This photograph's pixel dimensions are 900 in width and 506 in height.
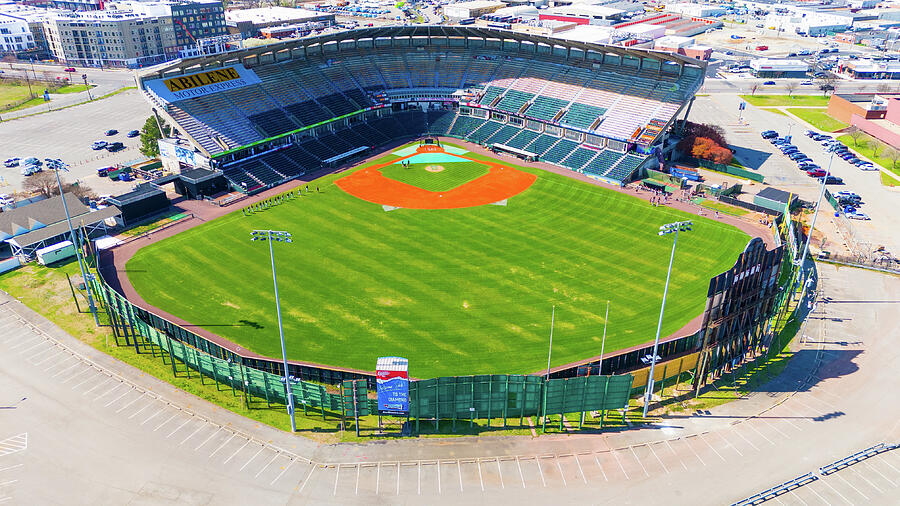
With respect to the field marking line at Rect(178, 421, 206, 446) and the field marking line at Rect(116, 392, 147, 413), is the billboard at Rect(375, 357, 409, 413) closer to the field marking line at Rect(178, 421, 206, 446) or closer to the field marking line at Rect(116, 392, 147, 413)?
the field marking line at Rect(178, 421, 206, 446)

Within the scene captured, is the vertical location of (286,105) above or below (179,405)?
above

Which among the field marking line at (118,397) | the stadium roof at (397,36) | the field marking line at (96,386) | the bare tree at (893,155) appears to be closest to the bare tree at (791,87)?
the bare tree at (893,155)

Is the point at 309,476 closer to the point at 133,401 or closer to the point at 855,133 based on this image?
the point at 133,401

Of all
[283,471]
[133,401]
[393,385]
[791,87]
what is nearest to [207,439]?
[283,471]

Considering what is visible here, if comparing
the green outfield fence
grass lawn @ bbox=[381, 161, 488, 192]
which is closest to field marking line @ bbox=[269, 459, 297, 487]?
the green outfield fence

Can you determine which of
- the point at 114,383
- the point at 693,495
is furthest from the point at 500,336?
the point at 114,383

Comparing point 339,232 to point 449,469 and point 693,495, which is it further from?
point 693,495
